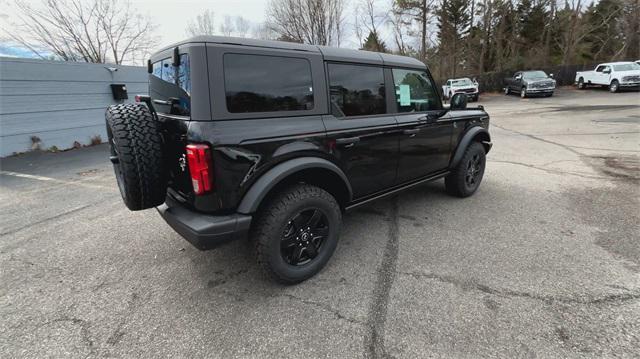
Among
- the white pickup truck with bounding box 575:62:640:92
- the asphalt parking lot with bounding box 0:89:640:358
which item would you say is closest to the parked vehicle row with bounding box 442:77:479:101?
the white pickup truck with bounding box 575:62:640:92

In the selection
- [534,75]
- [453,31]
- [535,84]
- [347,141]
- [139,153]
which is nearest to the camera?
[139,153]

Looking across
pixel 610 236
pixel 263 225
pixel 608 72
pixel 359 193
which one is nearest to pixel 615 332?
pixel 610 236

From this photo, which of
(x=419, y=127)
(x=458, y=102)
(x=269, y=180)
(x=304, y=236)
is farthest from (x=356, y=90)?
(x=458, y=102)

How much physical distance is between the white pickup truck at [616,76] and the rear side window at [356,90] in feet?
81.5

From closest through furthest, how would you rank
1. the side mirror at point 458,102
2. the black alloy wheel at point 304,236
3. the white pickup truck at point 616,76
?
1. the black alloy wheel at point 304,236
2. the side mirror at point 458,102
3. the white pickup truck at point 616,76

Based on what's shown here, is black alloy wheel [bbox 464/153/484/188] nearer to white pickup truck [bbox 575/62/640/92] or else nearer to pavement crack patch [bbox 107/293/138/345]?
pavement crack patch [bbox 107/293/138/345]

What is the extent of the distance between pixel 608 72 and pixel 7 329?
95.5ft

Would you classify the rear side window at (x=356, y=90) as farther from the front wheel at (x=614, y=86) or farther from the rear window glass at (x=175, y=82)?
the front wheel at (x=614, y=86)

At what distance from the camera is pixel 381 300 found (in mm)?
2242

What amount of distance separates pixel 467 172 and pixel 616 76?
23738mm

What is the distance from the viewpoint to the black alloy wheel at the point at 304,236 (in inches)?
94.4

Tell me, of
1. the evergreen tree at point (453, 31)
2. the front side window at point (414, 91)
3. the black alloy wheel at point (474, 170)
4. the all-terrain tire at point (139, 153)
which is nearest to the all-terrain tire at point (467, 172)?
the black alloy wheel at point (474, 170)

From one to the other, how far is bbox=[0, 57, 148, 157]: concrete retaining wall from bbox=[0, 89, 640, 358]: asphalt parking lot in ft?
15.9

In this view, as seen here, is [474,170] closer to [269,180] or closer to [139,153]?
[269,180]
